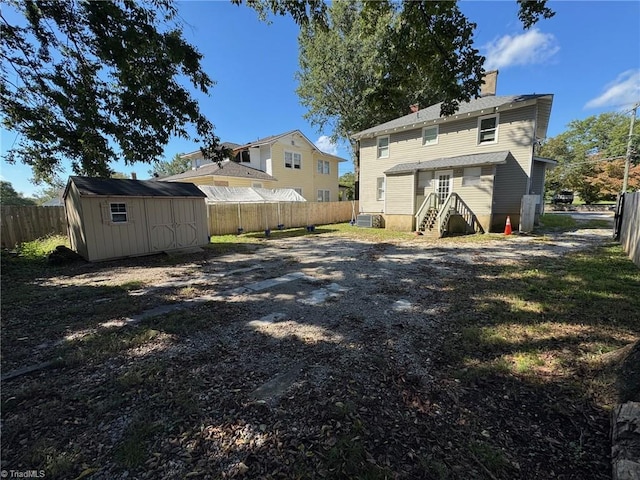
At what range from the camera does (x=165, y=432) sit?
2.23 metres

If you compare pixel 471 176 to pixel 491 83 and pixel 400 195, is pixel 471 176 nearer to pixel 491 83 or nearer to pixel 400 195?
pixel 400 195

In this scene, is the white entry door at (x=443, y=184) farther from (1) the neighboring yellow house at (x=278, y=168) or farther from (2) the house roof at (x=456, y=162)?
(1) the neighboring yellow house at (x=278, y=168)

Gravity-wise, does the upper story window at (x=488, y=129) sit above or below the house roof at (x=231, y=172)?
above

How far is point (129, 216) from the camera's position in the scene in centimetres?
918

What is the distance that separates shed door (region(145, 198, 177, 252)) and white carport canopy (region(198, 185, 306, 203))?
541cm

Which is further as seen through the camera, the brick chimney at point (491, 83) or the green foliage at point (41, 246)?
the brick chimney at point (491, 83)

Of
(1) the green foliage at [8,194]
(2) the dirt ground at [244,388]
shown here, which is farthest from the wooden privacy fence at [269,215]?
(1) the green foliage at [8,194]

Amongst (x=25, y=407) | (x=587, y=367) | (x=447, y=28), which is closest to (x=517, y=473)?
(x=587, y=367)

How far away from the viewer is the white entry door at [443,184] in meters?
14.4

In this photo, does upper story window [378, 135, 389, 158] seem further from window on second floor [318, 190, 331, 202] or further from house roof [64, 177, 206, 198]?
house roof [64, 177, 206, 198]

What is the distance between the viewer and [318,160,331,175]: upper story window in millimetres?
26995

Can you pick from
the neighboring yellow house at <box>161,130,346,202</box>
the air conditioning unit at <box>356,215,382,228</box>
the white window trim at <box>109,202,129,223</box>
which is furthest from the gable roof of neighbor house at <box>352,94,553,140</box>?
the white window trim at <box>109,202,129,223</box>

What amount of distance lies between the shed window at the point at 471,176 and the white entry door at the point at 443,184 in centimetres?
68

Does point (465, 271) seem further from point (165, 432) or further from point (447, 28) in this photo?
point (165, 432)
